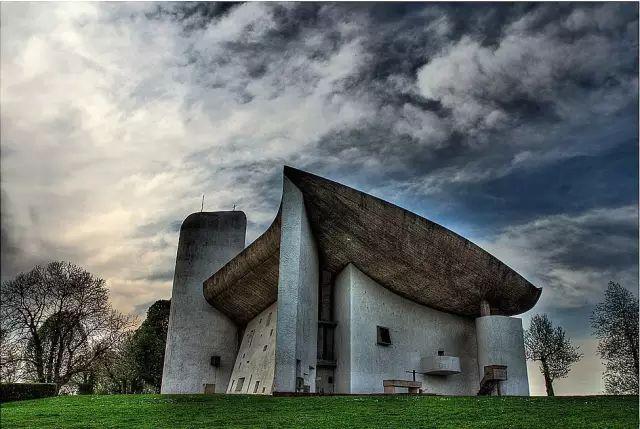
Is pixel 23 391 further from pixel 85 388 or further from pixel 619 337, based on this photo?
pixel 619 337

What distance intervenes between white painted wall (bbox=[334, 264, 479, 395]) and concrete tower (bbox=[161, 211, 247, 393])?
10.9 metres

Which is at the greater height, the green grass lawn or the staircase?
the staircase

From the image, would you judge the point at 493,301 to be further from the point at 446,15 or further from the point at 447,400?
the point at 446,15

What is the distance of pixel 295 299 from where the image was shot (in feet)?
63.8

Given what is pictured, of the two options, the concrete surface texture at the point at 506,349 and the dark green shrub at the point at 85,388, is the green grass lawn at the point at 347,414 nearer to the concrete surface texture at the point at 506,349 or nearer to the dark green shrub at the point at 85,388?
the concrete surface texture at the point at 506,349

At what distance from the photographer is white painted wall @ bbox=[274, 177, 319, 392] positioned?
18.7 metres

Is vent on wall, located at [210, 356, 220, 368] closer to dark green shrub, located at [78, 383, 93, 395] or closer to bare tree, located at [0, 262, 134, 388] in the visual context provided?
bare tree, located at [0, 262, 134, 388]

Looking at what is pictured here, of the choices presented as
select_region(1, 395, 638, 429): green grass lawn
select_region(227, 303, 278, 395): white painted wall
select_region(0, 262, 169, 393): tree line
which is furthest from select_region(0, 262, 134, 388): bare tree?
select_region(1, 395, 638, 429): green grass lawn

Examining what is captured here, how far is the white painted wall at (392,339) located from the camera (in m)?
22.7

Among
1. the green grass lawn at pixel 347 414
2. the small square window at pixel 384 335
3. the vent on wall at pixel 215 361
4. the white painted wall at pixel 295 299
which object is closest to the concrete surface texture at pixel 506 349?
the small square window at pixel 384 335

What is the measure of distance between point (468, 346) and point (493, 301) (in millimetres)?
2533

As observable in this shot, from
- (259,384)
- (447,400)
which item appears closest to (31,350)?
(259,384)

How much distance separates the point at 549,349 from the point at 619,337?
6.61 m

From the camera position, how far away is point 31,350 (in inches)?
1094
